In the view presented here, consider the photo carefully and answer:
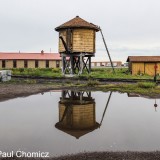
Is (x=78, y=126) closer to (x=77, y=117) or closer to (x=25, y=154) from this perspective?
(x=77, y=117)

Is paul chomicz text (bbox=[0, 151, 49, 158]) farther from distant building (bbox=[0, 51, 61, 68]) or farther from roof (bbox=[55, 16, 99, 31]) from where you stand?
distant building (bbox=[0, 51, 61, 68])

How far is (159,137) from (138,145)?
47.9 inches

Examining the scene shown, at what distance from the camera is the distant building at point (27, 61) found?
48959mm

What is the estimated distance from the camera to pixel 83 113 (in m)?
12.6

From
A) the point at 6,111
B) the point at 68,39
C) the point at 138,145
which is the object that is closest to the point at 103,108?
the point at 6,111

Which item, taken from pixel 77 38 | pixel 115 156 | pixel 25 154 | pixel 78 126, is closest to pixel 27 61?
pixel 77 38

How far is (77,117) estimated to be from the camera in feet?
38.8

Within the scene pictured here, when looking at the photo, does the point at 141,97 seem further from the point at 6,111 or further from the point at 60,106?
the point at 6,111

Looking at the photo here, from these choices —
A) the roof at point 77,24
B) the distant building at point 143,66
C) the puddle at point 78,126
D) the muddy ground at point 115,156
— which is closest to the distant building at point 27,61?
the distant building at point 143,66

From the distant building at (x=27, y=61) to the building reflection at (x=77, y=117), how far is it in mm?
34426

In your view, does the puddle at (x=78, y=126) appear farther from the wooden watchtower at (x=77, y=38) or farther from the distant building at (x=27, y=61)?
the distant building at (x=27, y=61)

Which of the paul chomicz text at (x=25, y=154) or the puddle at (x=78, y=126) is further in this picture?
the puddle at (x=78, y=126)

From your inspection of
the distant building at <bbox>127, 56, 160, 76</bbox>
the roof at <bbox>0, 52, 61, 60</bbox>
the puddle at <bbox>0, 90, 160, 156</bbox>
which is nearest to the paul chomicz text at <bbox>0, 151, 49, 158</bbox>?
the puddle at <bbox>0, 90, 160, 156</bbox>

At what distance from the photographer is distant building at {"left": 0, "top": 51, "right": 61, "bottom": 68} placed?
49.0 meters
